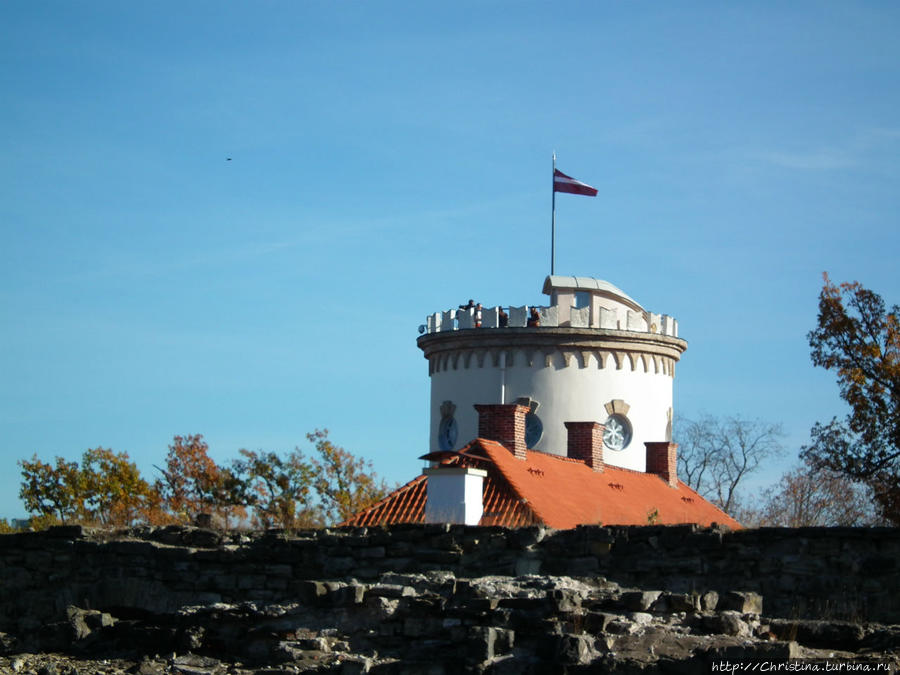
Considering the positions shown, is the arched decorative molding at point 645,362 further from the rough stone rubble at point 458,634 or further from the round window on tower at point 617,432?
the rough stone rubble at point 458,634

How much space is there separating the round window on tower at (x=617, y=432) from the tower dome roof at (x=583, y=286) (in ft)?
14.1

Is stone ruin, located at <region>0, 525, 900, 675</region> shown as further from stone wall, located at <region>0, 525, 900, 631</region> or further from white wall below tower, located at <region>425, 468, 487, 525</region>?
Result: white wall below tower, located at <region>425, 468, 487, 525</region>

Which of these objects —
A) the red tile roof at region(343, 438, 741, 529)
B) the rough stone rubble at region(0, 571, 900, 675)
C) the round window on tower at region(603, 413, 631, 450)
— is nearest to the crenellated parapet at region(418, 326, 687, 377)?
the round window on tower at region(603, 413, 631, 450)

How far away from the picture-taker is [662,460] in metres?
37.3

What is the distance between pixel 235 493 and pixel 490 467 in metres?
30.1

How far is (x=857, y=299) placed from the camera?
35.2 meters

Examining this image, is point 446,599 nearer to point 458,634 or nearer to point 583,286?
point 458,634

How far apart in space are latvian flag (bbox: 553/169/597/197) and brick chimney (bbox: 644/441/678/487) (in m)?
8.69

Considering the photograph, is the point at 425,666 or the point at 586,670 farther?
the point at 425,666

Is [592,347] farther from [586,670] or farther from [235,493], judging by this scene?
[586,670]

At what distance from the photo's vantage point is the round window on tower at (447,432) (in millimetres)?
41275

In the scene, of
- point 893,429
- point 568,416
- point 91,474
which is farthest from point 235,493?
point 893,429

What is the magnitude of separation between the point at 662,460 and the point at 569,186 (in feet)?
31.6

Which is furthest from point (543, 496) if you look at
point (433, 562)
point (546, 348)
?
point (546, 348)
